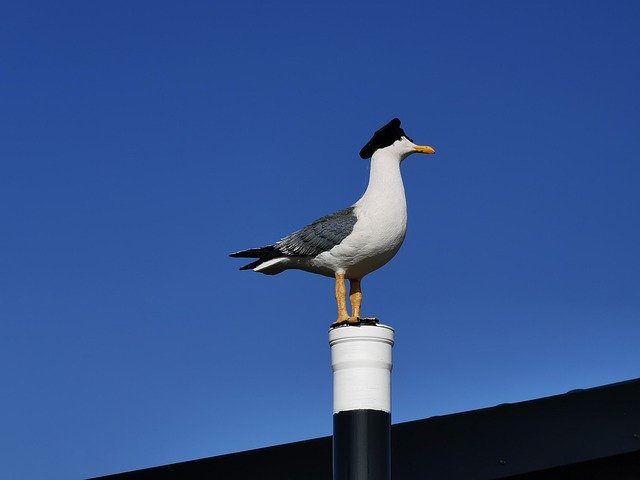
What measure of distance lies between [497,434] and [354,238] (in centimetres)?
208

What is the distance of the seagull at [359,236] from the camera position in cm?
602

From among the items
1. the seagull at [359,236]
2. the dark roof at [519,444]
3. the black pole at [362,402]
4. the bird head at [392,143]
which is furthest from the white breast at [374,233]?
the dark roof at [519,444]

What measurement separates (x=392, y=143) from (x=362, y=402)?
178 centimetres

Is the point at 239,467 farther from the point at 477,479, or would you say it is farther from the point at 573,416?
the point at 573,416

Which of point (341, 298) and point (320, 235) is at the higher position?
point (320, 235)

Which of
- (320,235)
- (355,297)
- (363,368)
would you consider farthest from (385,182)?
(363,368)

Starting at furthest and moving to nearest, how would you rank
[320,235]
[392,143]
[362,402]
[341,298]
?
[392,143] → [320,235] → [341,298] → [362,402]

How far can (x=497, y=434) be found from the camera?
23.9ft

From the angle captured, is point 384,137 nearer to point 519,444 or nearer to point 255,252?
point 255,252

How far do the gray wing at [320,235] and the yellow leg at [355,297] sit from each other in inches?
11.3

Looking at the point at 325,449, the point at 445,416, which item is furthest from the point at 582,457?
the point at 325,449

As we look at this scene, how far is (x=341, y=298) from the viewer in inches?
236

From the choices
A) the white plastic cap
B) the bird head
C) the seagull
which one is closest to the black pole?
the white plastic cap

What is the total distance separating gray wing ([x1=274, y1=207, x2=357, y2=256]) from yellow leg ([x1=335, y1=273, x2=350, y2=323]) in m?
0.19
